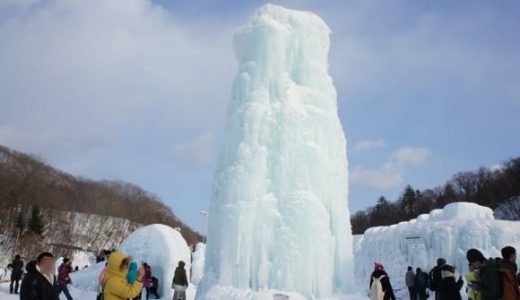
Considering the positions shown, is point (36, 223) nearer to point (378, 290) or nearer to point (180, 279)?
point (180, 279)

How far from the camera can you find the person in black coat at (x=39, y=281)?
4824 millimetres

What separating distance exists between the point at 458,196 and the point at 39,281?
68460 mm

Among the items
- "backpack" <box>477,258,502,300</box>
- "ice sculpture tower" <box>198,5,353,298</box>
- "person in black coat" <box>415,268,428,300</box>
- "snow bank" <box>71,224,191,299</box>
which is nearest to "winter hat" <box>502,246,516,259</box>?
"backpack" <box>477,258,502,300</box>

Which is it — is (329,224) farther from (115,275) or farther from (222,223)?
(115,275)

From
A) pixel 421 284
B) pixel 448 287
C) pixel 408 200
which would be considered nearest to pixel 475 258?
pixel 448 287

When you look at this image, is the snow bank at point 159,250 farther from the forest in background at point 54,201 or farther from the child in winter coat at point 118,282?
the forest in background at point 54,201

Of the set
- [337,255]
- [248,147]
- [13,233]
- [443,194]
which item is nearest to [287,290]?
[337,255]

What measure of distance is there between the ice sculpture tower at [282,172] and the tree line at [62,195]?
4357 cm

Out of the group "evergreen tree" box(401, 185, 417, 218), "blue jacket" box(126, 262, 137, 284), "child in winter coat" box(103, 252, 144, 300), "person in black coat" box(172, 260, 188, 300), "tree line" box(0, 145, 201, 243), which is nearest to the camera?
"child in winter coat" box(103, 252, 144, 300)

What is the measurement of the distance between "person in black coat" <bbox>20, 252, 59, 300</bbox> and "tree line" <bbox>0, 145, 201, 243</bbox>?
5114cm

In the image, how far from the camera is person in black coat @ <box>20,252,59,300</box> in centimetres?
482

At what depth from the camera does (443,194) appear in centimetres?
7019

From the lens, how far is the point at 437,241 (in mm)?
24781

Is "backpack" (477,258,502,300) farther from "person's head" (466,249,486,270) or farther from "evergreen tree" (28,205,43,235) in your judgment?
"evergreen tree" (28,205,43,235)
